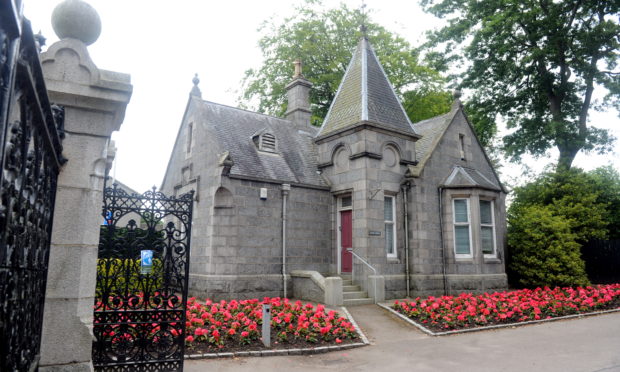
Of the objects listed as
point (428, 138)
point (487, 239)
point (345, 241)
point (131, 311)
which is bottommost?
point (131, 311)

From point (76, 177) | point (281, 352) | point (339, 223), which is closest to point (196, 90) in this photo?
point (339, 223)

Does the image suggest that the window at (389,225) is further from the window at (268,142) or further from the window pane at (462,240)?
the window at (268,142)

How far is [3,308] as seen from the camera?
1.95m

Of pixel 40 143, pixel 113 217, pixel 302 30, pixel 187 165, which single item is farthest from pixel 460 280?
pixel 302 30

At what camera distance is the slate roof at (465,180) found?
15.9 m

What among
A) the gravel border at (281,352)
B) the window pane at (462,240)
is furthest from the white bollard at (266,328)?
the window pane at (462,240)

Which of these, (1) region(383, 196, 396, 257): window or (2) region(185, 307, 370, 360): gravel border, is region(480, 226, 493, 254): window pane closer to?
(1) region(383, 196, 396, 257): window

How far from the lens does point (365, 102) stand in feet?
50.8

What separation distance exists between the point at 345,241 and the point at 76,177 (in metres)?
12.0

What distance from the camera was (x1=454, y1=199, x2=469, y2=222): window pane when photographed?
52.3 ft

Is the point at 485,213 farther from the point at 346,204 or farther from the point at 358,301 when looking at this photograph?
the point at 358,301

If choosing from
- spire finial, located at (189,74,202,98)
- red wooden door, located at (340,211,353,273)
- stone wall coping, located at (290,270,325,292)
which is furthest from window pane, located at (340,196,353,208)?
spire finial, located at (189,74,202,98)

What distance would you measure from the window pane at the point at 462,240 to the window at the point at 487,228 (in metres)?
0.57

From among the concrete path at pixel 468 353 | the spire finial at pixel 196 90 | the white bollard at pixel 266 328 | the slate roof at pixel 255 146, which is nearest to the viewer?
the concrete path at pixel 468 353
